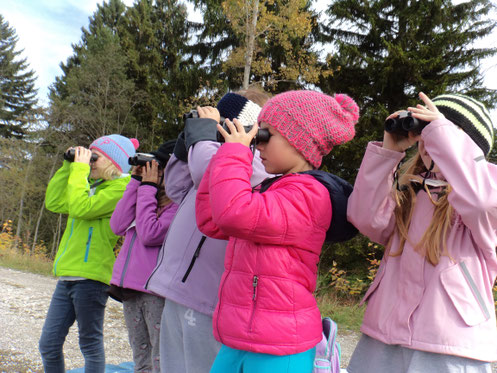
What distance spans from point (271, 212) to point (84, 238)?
5.95 feet

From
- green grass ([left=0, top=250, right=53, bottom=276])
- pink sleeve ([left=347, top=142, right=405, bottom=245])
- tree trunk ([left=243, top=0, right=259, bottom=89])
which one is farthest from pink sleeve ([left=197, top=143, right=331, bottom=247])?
tree trunk ([left=243, top=0, right=259, bottom=89])

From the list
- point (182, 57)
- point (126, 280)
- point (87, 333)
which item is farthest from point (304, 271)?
point (182, 57)

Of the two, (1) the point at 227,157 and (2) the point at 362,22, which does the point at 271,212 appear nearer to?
(1) the point at 227,157

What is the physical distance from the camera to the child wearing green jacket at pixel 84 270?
2.68m

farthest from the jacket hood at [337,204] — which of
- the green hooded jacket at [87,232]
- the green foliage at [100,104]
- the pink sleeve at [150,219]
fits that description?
the green foliage at [100,104]

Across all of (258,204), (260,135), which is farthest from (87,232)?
(258,204)

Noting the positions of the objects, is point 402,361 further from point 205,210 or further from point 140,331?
point 140,331

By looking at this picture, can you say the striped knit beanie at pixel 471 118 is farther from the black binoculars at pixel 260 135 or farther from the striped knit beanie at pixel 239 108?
the striped knit beanie at pixel 239 108

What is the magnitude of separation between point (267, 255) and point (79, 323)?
172cm

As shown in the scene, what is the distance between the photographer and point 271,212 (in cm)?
146

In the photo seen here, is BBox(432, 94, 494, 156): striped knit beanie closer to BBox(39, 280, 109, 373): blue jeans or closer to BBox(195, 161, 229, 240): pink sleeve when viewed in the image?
BBox(195, 161, 229, 240): pink sleeve

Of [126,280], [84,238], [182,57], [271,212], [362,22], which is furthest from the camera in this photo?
[182,57]

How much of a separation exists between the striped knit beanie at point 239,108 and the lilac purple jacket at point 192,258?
0.27 meters

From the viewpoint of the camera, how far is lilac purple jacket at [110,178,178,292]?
2396mm
